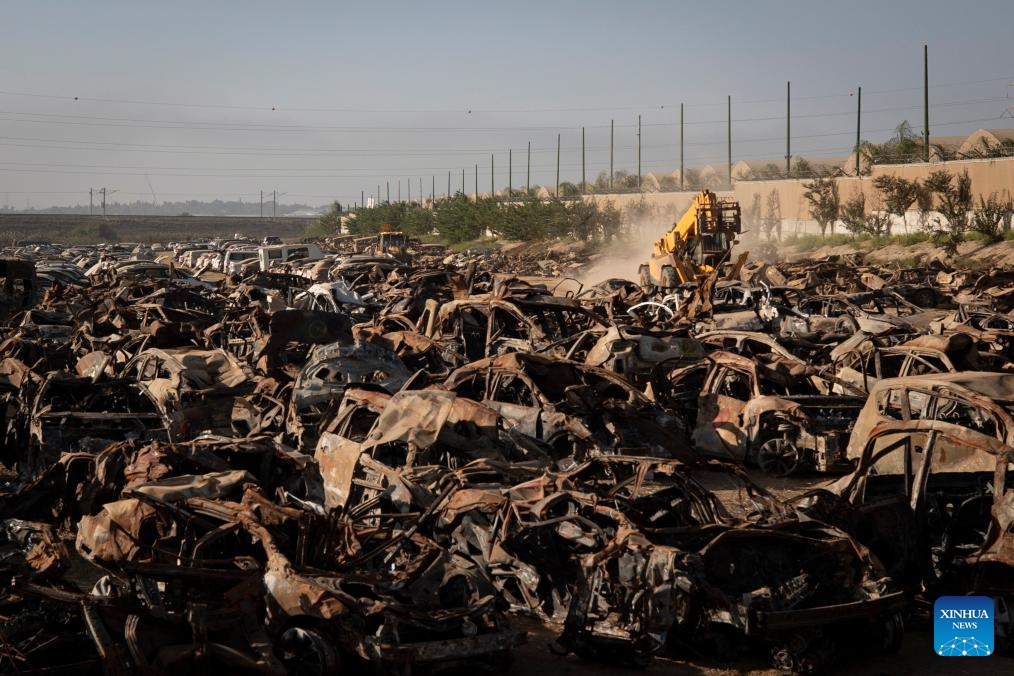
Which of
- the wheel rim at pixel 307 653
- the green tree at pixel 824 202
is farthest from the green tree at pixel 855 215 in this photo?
the wheel rim at pixel 307 653

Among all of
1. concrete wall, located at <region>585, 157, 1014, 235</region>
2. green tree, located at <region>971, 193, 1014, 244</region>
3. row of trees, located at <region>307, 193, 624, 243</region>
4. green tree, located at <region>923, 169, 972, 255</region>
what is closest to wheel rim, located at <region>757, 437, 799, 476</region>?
green tree, located at <region>971, 193, 1014, 244</region>

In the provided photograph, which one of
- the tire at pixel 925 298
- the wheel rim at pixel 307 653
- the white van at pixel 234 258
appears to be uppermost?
the white van at pixel 234 258

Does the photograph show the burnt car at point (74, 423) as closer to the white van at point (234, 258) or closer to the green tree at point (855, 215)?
the white van at point (234, 258)

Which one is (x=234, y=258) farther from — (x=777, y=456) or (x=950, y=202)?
(x=777, y=456)

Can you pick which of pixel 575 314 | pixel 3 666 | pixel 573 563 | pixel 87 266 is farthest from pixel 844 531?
pixel 87 266

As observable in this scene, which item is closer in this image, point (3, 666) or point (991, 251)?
point (3, 666)

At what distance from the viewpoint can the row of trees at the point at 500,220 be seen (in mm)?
77625

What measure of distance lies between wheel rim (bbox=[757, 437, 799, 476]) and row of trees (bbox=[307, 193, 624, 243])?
64.3 m

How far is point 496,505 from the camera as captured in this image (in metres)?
8.09

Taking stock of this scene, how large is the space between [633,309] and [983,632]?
1374 cm

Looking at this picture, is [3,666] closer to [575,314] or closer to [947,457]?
[947,457]

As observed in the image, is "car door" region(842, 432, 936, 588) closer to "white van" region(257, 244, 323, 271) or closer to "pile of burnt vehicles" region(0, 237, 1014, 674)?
"pile of burnt vehicles" region(0, 237, 1014, 674)

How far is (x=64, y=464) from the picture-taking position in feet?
32.8

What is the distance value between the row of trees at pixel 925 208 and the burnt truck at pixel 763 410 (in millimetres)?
35836
